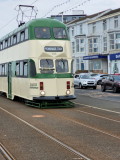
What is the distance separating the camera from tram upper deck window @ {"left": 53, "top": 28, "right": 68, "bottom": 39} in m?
20.0

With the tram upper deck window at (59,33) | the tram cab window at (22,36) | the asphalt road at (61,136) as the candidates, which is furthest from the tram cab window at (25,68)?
the asphalt road at (61,136)

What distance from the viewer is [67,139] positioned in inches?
406

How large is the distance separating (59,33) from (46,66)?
1972mm

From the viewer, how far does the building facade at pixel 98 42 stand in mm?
58800

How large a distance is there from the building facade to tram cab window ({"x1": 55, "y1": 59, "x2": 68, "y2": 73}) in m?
37.4

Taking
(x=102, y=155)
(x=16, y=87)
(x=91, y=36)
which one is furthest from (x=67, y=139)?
(x=91, y=36)

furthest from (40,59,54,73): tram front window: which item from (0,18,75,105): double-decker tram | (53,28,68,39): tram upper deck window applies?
(53,28,68,39): tram upper deck window

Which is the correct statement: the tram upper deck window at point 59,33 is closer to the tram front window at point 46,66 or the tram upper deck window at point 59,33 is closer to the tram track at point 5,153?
the tram front window at point 46,66

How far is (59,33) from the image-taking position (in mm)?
20125

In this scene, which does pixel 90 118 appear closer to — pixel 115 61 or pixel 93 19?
pixel 115 61

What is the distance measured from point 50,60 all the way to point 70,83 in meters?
1.51

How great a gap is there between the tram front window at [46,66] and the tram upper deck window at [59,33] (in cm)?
139

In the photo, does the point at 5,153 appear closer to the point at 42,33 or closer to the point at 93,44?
the point at 42,33

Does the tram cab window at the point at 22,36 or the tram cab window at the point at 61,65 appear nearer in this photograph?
the tram cab window at the point at 61,65
